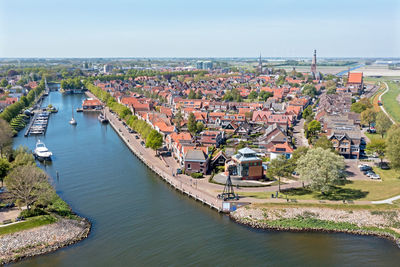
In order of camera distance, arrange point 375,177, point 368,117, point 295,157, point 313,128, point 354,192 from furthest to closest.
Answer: point 368,117
point 313,128
point 295,157
point 375,177
point 354,192

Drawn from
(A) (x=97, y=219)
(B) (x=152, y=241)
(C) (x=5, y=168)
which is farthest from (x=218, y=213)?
(C) (x=5, y=168)

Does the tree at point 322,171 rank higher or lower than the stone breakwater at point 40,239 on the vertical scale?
higher

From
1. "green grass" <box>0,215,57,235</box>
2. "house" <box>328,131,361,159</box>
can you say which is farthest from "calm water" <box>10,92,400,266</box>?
"house" <box>328,131,361,159</box>

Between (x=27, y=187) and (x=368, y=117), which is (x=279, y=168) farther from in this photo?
(x=368, y=117)

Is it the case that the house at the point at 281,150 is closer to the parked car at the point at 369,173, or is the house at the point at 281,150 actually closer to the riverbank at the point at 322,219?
the parked car at the point at 369,173

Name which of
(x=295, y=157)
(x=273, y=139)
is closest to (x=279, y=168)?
(x=295, y=157)

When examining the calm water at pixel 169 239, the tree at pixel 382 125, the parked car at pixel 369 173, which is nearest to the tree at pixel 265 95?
the tree at pixel 382 125
